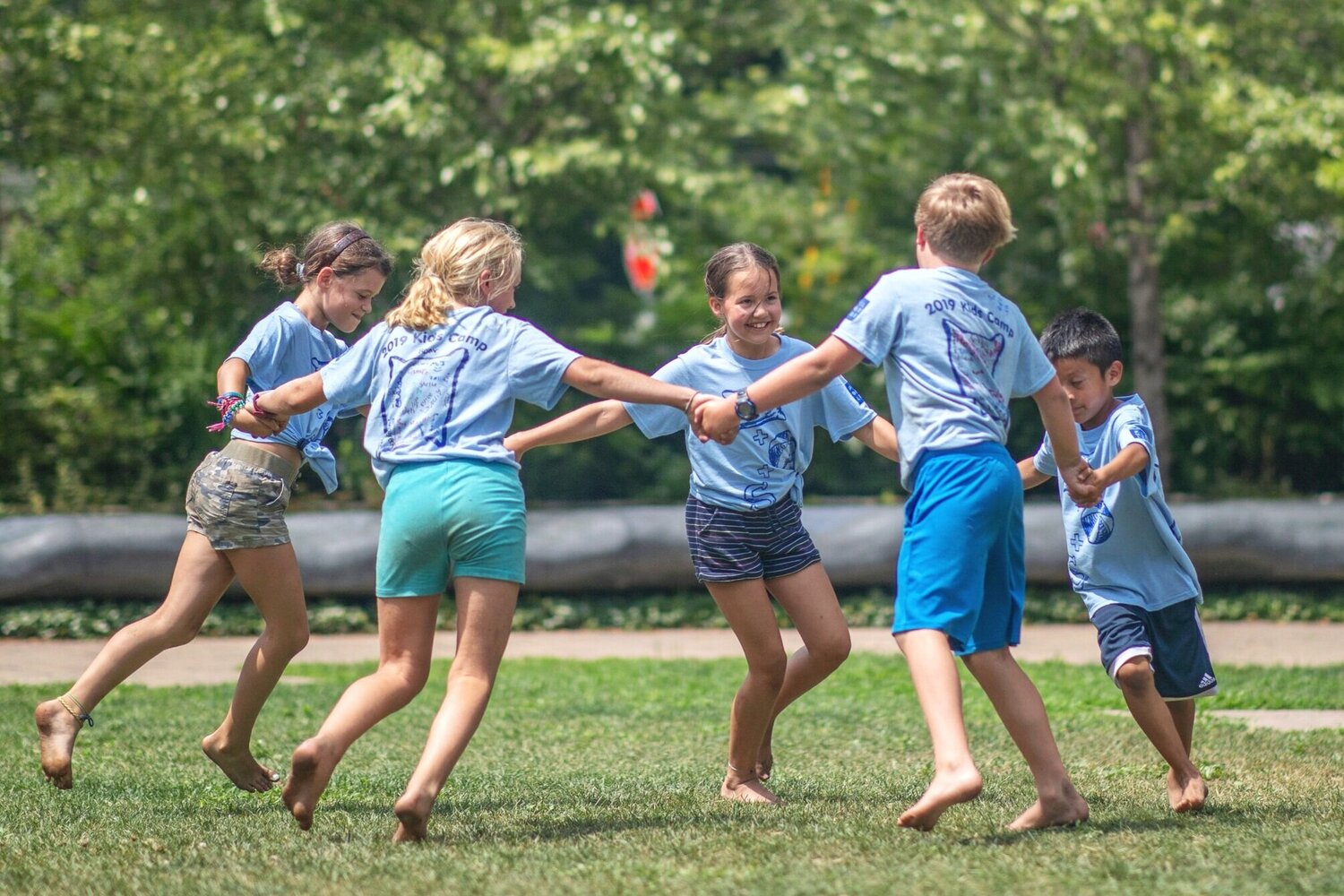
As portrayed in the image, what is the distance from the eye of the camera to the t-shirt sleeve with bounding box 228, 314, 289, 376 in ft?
16.1

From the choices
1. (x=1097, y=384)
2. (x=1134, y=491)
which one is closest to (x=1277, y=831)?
(x=1134, y=491)

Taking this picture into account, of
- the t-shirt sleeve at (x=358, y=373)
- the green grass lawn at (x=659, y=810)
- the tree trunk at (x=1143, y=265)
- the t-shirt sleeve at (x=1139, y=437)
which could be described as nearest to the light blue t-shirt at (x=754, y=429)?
the t-shirt sleeve at (x=1139, y=437)

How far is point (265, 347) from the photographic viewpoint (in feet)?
16.1

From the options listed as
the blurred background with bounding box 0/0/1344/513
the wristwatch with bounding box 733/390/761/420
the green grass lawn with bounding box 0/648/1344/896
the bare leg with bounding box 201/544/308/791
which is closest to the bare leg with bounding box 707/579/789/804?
the green grass lawn with bounding box 0/648/1344/896

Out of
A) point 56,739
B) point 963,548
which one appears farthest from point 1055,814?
point 56,739

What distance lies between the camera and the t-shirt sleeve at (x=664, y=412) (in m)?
4.91

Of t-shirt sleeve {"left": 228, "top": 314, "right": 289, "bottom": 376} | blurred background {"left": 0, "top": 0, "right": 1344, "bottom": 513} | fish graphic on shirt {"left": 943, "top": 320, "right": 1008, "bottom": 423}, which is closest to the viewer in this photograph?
fish graphic on shirt {"left": 943, "top": 320, "right": 1008, "bottom": 423}

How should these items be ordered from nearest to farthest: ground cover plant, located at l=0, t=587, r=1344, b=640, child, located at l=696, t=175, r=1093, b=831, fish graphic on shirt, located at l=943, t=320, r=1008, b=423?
child, located at l=696, t=175, r=1093, b=831
fish graphic on shirt, located at l=943, t=320, r=1008, b=423
ground cover plant, located at l=0, t=587, r=1344, b=640

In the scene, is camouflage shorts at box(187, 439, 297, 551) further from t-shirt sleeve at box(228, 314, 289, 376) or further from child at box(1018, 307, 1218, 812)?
child at box(1018, 307, 1218, 812)

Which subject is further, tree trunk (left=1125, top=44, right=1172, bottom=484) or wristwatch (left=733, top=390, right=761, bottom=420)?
tree trunk (left=1125, top=44, right=1172, bottom=484)

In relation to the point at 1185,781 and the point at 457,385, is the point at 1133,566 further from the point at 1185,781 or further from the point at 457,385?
the point at 457,385

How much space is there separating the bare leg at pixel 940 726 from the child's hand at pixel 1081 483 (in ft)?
2.34

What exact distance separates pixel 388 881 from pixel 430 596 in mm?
862

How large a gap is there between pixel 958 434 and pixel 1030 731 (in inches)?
33.3
